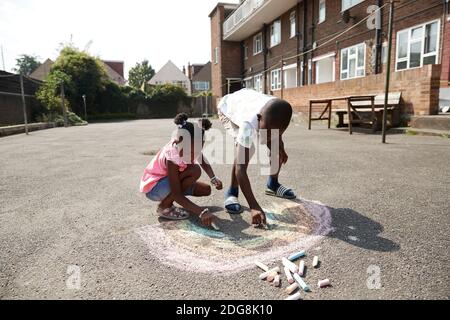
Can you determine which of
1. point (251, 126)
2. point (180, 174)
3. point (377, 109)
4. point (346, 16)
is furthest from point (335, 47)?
point (180, 174)

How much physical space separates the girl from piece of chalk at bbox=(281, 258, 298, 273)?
77 cm

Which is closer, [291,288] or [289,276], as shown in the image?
[291,288]

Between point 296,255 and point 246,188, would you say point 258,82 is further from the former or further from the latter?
point 296,255

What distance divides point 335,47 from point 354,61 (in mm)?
1695

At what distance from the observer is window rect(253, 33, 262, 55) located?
84.7 feet

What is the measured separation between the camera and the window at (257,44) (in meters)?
25.8

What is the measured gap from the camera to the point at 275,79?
23.2 meters

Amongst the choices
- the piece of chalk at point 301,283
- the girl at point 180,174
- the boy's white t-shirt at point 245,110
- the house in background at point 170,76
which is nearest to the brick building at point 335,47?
the boy's white t-shirt at point 245,110

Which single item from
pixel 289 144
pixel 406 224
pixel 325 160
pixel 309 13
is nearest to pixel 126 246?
pixel 406 224

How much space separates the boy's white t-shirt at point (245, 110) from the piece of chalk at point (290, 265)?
3.30 feet

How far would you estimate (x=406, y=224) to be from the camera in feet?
9.06

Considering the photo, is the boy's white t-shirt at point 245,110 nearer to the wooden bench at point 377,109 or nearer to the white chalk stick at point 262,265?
the white chalk stick at point 262,265

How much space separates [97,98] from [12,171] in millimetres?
27855

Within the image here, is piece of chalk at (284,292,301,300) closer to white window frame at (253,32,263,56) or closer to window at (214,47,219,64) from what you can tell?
white window frame at (253,32,263,56)
